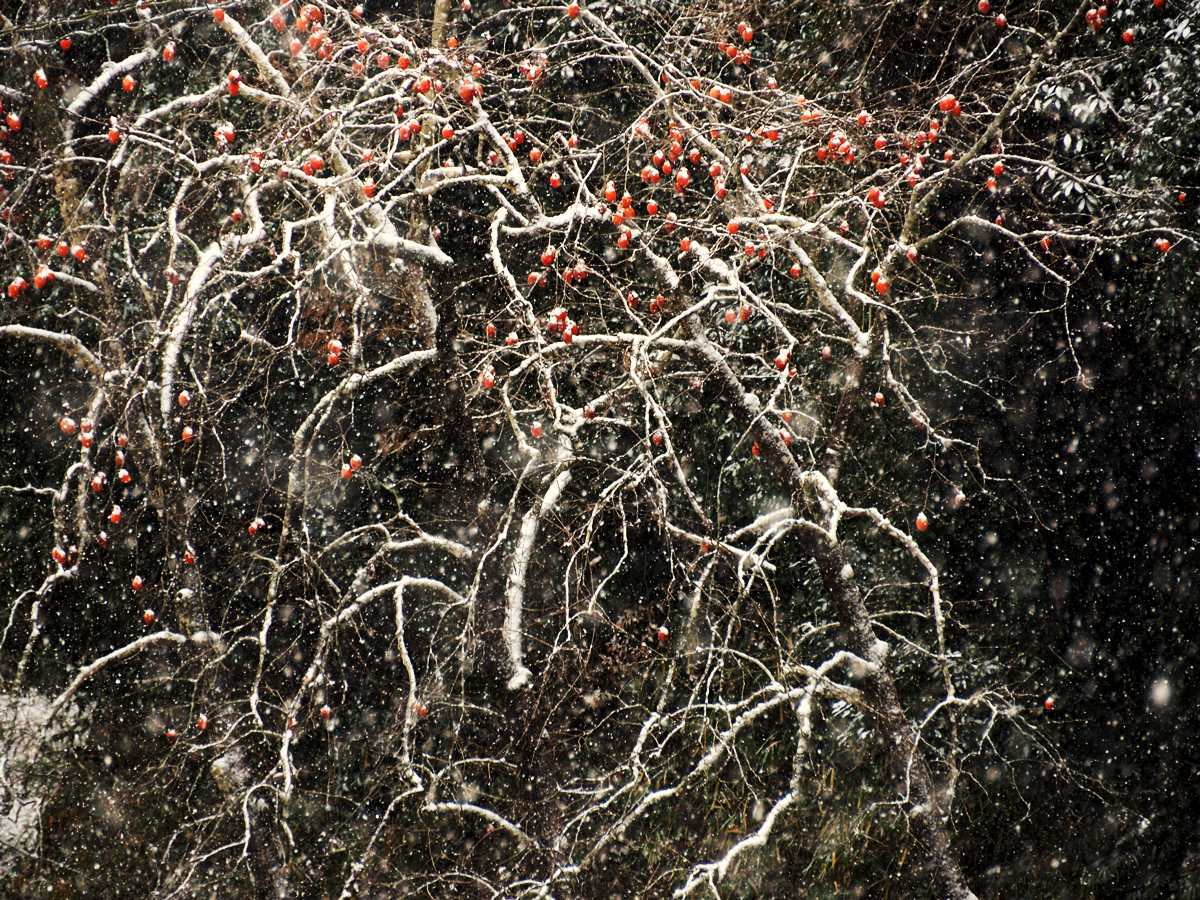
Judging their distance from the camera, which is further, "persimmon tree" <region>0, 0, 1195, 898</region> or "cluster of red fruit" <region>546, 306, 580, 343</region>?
"persimmon tree" <region>0, 0, 1195, 898</region>

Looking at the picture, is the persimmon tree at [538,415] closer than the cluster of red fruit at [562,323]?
No

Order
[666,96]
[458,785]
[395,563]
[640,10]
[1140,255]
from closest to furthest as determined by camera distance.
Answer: [666,96] < [458,785] < [1140,255] < [640,10] < [395,563]

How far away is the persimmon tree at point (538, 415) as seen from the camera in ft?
11.0

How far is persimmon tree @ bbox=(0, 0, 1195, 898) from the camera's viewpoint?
3359 millimetres

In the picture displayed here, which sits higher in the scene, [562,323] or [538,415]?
[562,323]

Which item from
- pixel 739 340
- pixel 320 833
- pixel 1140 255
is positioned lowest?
pixel 320 833

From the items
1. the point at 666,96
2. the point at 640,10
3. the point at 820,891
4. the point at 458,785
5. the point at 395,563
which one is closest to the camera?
the point at 666,96

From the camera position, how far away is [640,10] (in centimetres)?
416

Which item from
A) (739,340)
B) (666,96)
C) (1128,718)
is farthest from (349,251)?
(1128,718)

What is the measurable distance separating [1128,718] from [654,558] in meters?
1.70

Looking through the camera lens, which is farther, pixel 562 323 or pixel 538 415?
pixel 538 415

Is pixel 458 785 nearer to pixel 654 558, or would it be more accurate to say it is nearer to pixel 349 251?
pixel 654 558

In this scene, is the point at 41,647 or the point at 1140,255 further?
the point at 41,647

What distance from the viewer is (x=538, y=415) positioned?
4.12 meters
